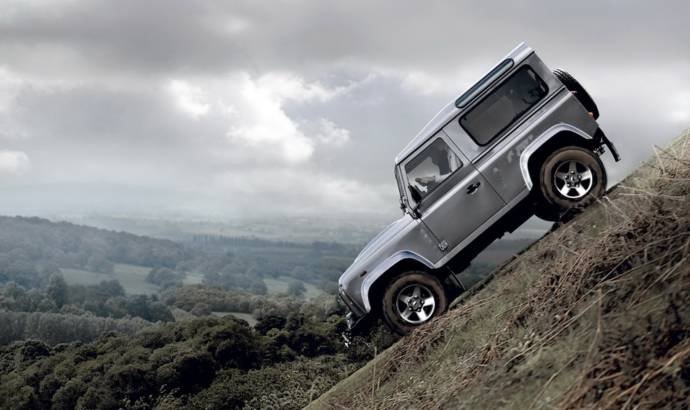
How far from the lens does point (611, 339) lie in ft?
11.6

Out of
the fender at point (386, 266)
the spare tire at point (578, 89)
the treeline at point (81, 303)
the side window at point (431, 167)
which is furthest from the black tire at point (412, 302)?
the treeline at point (81, 303)

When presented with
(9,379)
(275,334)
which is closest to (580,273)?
→ (275,334)

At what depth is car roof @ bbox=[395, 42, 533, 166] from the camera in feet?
29.8

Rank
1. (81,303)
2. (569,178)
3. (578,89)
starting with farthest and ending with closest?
1. (81,303)
2. (578,89)
3. (569,178)

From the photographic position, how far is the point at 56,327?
319 feet

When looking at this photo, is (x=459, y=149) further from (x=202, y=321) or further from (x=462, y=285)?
(x=202, y=321)

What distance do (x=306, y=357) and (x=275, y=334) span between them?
17.2ft

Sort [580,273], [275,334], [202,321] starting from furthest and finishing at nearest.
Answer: [202,321] → [275,334] → [580,273]

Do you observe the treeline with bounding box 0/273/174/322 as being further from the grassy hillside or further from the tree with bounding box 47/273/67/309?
the grassy hillside

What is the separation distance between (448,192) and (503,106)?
4.93 feet

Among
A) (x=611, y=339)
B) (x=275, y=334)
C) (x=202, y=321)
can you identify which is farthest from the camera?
(x=202, y=321)

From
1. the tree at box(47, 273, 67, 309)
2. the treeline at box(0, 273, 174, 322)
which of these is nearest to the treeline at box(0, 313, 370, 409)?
the treeline at box(0, 273, 174, 322)

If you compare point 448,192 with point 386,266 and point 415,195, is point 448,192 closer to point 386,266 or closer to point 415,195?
point 415,195

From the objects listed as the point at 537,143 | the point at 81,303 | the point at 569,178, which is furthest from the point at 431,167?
the point at 81,303
